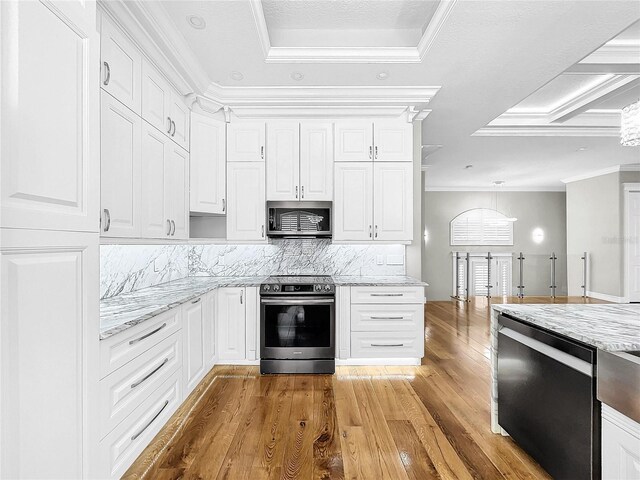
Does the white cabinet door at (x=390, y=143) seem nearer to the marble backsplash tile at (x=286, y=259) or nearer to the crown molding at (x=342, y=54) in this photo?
the crown molding at (x=342, y=54)

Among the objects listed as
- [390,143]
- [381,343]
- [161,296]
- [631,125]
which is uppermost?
[390,143]

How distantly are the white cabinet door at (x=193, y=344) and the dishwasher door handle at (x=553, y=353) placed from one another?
225 cm

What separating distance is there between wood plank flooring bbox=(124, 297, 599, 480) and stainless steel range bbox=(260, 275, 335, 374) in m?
0.13

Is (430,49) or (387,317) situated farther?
(387,317)

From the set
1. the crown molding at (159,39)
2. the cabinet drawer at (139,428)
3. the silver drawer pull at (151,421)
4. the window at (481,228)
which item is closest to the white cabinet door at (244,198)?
the crown molding at (159,39)

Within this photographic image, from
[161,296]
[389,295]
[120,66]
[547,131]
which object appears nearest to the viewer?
[120,66]

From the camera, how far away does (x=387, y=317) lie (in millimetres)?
3381

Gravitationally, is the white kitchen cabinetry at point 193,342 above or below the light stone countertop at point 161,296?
below

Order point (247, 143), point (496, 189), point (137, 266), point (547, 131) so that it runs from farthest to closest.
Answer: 1. point (496, 189)
2. point (547, 131)
3. point (247, 143)
4. point (137, 266)

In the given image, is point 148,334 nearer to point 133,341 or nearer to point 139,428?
point 133,341

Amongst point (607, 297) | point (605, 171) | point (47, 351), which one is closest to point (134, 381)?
point (47, 351)

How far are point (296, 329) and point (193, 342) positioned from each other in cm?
97

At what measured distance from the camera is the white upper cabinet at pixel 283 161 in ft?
11.9

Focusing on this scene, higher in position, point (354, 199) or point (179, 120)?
point (179, 120)
